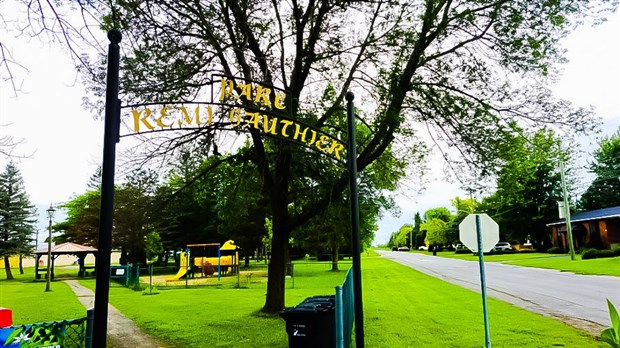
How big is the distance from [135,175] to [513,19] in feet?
32.5

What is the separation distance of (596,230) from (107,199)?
54103 millimetres

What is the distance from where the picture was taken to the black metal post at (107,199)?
4426 millimetres

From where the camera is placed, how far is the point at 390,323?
12.2 m

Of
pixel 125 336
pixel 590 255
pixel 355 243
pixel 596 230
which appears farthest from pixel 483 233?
pixel 596 230

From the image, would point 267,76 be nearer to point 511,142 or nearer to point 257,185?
point 257,185

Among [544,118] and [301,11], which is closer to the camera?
[544,118]

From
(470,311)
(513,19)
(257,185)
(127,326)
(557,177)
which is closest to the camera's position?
(513,19)

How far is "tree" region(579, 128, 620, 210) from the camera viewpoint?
6000 centimetres

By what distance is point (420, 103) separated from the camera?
505 inches

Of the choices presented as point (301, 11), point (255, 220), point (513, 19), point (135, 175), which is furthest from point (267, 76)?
point (255, 220)

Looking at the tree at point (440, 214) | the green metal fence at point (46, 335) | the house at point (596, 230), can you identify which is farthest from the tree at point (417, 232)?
the green metal fence at point (46, 335)

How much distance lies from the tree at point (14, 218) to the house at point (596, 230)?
58855 mm

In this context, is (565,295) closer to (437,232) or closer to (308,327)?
(308,327)

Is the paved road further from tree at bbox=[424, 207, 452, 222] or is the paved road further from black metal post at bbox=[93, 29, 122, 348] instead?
tree at bbox=[424, 207, 452, 222]
